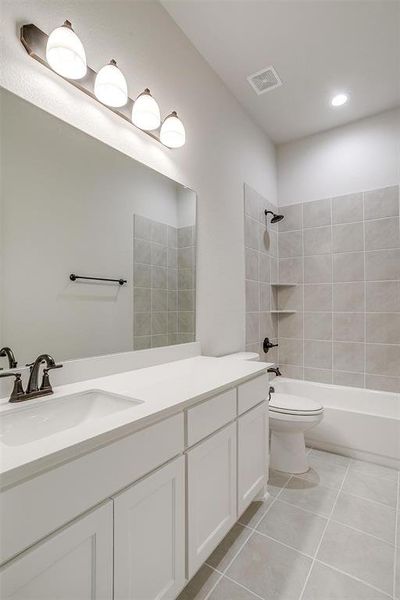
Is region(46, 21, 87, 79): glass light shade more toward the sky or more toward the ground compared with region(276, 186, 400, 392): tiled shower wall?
more toward the sky

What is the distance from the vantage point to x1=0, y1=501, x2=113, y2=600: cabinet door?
58 cm

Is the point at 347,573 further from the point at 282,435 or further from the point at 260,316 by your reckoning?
the point at 260,316

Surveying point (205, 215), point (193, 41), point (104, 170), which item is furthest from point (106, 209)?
point (193, 41)

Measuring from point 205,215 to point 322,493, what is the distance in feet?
6.19

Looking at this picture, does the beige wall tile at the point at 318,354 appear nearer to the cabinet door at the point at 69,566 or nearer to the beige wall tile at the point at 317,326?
the beige wall tile at the point at 317,326

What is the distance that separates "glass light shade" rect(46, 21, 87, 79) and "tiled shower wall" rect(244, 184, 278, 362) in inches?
63.2

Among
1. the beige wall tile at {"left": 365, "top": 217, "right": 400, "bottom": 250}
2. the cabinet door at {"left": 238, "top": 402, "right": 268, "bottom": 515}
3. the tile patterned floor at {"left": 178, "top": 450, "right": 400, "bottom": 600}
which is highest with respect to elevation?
the beige wall tile at {"left": 365, "top": 217, "right": 400, "bottom": 250}

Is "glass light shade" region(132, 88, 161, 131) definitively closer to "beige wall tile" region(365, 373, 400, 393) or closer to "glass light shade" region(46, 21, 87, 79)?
"glass light shade" region(46, 21, 87, 79)

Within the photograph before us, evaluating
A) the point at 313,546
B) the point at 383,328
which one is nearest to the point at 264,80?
the point at 383,328

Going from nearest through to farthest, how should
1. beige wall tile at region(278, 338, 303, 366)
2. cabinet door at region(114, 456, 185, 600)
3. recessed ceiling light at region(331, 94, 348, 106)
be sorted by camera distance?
cabinet door at region(114, 456, 185, 600) < recessed ceiling light at region(331, 94, 348, 106) < beige wall tile at region(278, 338, 303, 366)

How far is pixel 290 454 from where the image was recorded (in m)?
1.95

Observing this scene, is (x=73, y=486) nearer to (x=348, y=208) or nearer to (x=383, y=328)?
(x=383, y=328)

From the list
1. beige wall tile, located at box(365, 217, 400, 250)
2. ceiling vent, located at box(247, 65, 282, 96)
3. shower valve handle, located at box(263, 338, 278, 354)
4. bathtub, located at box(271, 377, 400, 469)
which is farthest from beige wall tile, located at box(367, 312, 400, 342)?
ceiling vent, located at box(247, 65, 282, 96)

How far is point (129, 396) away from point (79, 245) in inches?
26.0
